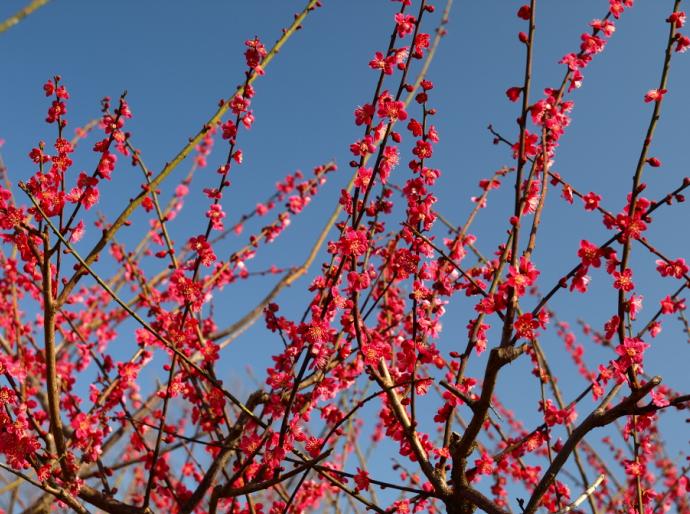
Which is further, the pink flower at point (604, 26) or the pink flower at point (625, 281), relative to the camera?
the pink flower at point (604, 26)

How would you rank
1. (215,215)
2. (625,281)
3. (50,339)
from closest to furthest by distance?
(625,281)
(50,339)
(215,215)

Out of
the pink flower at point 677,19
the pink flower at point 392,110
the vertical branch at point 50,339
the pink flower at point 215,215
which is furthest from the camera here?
the pink flower at point 215,215

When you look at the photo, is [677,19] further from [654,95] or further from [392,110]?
[392,110]

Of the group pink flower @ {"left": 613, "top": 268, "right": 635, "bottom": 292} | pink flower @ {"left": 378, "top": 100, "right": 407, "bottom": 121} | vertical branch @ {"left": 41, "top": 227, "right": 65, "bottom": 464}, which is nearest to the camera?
pink flower @ {"left": 613, "top": 268, "right": 635, "bottom": 292}

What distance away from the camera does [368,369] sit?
99.2 inches

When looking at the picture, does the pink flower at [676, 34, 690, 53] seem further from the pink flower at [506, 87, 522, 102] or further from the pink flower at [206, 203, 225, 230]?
the pink flower at [206, 203, 225, 230]

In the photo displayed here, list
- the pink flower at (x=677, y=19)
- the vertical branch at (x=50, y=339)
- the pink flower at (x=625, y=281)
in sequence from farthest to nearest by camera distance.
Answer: the vertical branch at (x=50, y=339) → the pink flower at (x=677, y=19) → the pink flower at (x=625, y=281)

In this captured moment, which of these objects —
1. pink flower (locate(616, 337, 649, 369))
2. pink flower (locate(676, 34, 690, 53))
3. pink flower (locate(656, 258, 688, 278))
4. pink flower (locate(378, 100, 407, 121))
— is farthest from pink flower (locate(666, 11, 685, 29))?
pink flower (locate(616, 337, 649, 369))

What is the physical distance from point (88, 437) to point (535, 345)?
8.69 feet

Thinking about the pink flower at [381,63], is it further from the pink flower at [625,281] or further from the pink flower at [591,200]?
the pink flower at [625,281]

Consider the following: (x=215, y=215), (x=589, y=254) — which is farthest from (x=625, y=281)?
(x=215, y=215)

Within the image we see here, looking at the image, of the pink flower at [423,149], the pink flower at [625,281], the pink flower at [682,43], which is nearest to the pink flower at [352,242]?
the pink flower at [423,149]

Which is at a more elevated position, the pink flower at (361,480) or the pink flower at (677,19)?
the pink flower at (677,19)

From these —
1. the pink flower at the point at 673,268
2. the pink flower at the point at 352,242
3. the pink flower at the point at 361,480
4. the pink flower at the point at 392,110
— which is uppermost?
the pink flower at the point at 673,268
